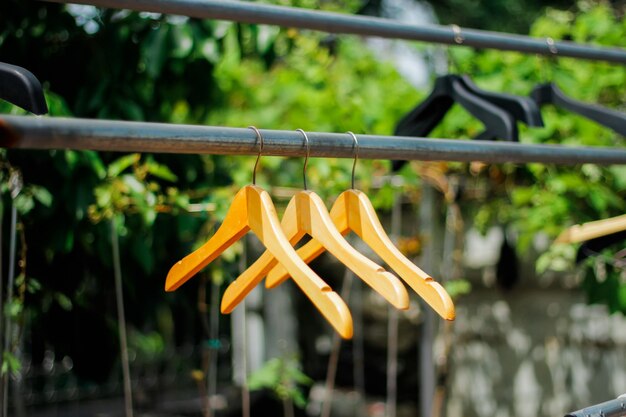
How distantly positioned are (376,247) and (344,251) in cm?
8

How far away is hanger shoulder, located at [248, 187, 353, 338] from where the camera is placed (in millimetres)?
881

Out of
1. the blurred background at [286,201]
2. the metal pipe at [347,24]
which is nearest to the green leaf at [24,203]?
the blurred background at [286,201]

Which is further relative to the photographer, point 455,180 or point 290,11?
point 455,180

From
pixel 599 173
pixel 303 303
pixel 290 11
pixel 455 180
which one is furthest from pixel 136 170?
pixel 303 303

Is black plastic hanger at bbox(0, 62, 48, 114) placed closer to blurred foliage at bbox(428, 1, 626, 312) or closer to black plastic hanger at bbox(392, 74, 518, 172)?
black plastic hanger at bbox(392, 74, 518, 172)

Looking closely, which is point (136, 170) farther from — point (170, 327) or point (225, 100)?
point (170, 327)

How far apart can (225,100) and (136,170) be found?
3.16 ft

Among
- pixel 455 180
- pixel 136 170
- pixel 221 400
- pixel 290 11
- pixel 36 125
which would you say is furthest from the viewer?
pixel 221 400

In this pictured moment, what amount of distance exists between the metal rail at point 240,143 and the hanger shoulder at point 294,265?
7 centimetres

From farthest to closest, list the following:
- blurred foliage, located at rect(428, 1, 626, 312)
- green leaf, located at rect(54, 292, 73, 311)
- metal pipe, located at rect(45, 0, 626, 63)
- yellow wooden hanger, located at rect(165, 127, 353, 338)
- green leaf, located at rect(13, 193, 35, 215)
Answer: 1. blurred foliage, located at rect(428, 1, 626, 312)
2. green leaf, located at rect(54, 292, 73, 311)
3. green leaf, located at rect(13, 193, 35, 215)
4. metal pipe, located at rect(45, 0, 626, 63)
5. yellow wooden hanger, located at rect(165, 127, 353, 338)

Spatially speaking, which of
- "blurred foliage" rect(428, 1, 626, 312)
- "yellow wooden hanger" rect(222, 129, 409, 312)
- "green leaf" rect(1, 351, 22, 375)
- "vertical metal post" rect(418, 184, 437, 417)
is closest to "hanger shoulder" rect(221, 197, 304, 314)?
"yellow wooden hanger" rect(222, 129, 409, 312)

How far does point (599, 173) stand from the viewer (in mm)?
2475

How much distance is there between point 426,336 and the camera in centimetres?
271

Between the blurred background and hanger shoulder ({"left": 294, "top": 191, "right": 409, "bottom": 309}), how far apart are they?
674mm
